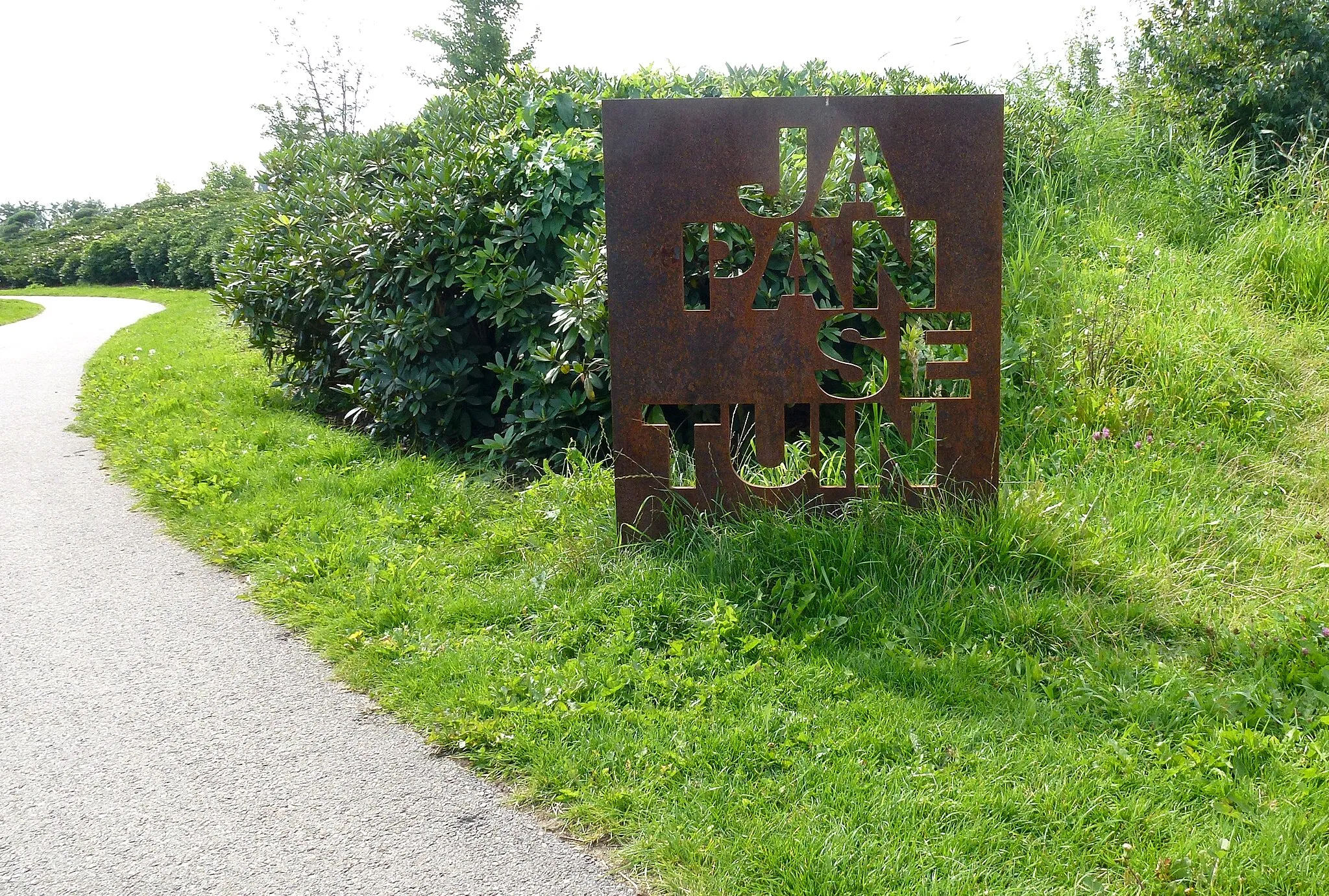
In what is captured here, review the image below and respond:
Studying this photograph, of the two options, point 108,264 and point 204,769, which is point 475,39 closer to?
point 108,264

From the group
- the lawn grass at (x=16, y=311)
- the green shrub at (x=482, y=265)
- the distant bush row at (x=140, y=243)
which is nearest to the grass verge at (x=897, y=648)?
the green shrub at (x=482, y=265)

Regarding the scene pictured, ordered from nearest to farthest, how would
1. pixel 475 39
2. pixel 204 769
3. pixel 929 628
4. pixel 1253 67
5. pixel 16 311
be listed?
1. pixel 204 769
2. pixel 929 628
3. pixel 1253 67
4. pixel 16 311
5. pixel 475 39

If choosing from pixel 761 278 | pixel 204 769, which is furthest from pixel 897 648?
pixel 204 769

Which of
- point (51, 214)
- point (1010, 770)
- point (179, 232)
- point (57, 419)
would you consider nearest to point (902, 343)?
point (1010, 770)

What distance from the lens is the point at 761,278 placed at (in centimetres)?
395

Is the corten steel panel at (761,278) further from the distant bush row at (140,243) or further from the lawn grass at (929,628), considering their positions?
the distant bush row at (140,243)

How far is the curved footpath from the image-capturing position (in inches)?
98.5

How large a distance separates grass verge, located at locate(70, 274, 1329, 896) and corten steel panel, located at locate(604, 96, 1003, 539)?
11.8 inches

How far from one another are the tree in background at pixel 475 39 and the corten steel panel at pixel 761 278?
2228 cm

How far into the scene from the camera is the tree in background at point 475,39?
24.7 metres

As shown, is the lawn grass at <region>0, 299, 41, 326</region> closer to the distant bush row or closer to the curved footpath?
the distant bush row

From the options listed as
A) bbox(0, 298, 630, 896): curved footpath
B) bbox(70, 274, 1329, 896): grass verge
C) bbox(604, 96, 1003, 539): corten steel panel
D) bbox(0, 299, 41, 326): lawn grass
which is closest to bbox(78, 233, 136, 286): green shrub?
bbox(0, 299, 41, 326): lawn grass

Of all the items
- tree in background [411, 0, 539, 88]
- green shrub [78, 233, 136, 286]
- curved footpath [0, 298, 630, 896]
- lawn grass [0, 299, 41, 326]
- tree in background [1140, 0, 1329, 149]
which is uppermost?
tree in background [411, 0, 539, 88]

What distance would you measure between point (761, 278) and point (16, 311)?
793 inches
